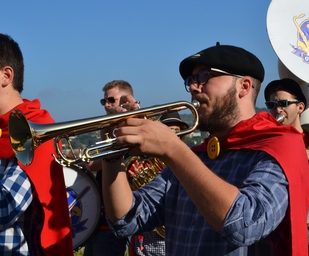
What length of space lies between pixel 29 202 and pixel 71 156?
1.47 feet

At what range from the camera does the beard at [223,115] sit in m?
2.81

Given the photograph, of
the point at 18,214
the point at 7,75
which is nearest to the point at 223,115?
the point at 18,214

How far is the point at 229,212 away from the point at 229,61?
2.86 ft

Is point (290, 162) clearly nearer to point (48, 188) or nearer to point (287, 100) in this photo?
point (48, 188)

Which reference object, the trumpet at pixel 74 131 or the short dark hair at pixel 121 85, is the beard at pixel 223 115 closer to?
the trumpet at pixel 74 131

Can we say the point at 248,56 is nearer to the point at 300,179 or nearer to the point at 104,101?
the point at 300,179

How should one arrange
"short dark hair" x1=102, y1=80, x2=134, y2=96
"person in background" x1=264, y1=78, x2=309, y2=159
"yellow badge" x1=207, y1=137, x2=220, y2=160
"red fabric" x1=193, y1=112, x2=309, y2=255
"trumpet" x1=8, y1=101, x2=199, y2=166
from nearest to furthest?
1. "red fabric" x1=193, y1=112, x2=309, y2=255
2. "trumpet" x1=8, y1=101, x2=199, y2=166
3. "yellow badge" x1=207, y1=137, x2=220, y2=160
4. "person in background" x1=264, y1=78, x2=309, y2=159
5. "short dark hair" x1=102, y1=80, x2=134, y2=96

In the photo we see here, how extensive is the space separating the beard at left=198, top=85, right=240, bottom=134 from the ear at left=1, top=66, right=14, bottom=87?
45.5 inches

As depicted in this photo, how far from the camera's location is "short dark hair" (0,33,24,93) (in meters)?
3.31

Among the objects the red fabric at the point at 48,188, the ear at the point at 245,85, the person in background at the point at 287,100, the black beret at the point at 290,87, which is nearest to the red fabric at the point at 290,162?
the ear at the point at 245,85

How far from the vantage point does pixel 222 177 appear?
2.68 metres

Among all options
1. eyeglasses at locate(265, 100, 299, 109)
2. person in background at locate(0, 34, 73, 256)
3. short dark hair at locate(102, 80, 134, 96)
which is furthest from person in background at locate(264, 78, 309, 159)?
person in background at locate(0, 34, 73, 256)

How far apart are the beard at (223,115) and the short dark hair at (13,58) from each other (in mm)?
1149

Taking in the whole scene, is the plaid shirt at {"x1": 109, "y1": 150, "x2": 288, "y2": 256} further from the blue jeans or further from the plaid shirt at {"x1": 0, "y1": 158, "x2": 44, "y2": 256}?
the blue jeans
